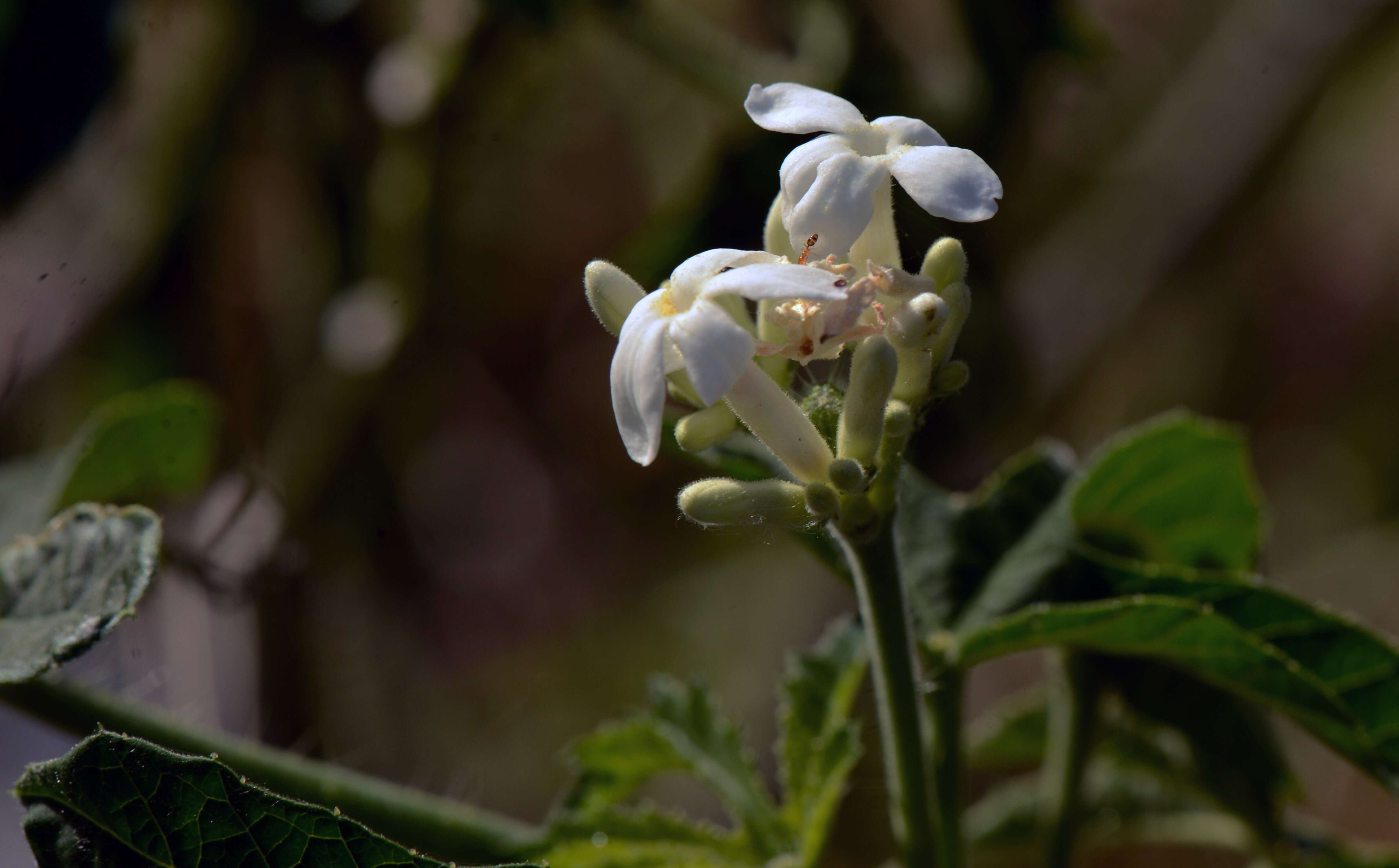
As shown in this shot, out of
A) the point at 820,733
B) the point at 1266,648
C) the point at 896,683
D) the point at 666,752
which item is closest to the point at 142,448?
the point at 666,752

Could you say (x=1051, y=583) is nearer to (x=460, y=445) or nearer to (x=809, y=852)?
(x=809, y=852)

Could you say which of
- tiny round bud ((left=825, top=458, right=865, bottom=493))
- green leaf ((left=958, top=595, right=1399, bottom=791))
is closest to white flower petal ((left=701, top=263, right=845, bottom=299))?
tiny round bud ((left=825, top=458, right=865, bottom=493))

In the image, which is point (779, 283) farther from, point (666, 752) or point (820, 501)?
point (666, 752)

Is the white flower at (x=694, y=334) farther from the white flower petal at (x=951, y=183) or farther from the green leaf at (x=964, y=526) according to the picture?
the green leaf at (x=964, y=526)

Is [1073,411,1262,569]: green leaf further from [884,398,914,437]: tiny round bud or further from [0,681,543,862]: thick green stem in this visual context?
[0,681,543,862]: thick green stem

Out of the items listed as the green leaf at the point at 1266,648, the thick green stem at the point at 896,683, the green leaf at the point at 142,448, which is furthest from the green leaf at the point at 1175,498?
the green leaf at the point at 142,448
